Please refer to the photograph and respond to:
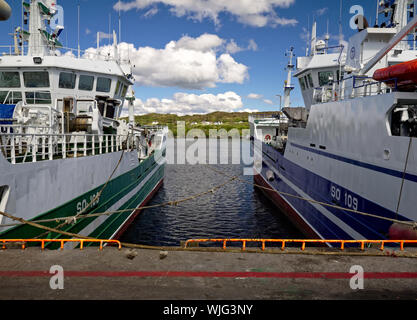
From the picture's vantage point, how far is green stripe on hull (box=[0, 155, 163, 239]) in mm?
7606

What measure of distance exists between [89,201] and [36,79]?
31.7ft

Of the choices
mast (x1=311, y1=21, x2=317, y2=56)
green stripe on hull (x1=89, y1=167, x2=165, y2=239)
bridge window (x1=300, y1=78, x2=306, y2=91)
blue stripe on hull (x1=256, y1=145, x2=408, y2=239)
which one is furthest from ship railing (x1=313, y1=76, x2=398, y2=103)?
green stripe on hull (x1=89, y1=167, x2=165, y2=239)

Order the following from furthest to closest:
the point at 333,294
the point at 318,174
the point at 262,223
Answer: the point at 262,223
the point at 318,174
the point at 333,294

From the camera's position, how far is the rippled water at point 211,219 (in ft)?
54.6

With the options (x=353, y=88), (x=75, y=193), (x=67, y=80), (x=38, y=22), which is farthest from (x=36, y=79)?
(x=353, y=88)

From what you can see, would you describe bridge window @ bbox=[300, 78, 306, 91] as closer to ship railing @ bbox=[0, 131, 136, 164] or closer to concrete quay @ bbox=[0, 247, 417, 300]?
ship railing @ bbox=[0, 131, 136, 164]

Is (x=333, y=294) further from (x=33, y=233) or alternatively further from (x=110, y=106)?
(x=110, y=106)

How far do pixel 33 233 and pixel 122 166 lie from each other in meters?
7.80

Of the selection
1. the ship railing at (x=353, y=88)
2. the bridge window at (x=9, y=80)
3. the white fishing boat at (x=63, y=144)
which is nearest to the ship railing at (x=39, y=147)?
the white fishing boat at (x=63, y=144)

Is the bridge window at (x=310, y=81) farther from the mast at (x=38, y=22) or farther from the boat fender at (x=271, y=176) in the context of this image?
the mast at (x=38, y=22)

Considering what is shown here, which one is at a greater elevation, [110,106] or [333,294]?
[110,106]
